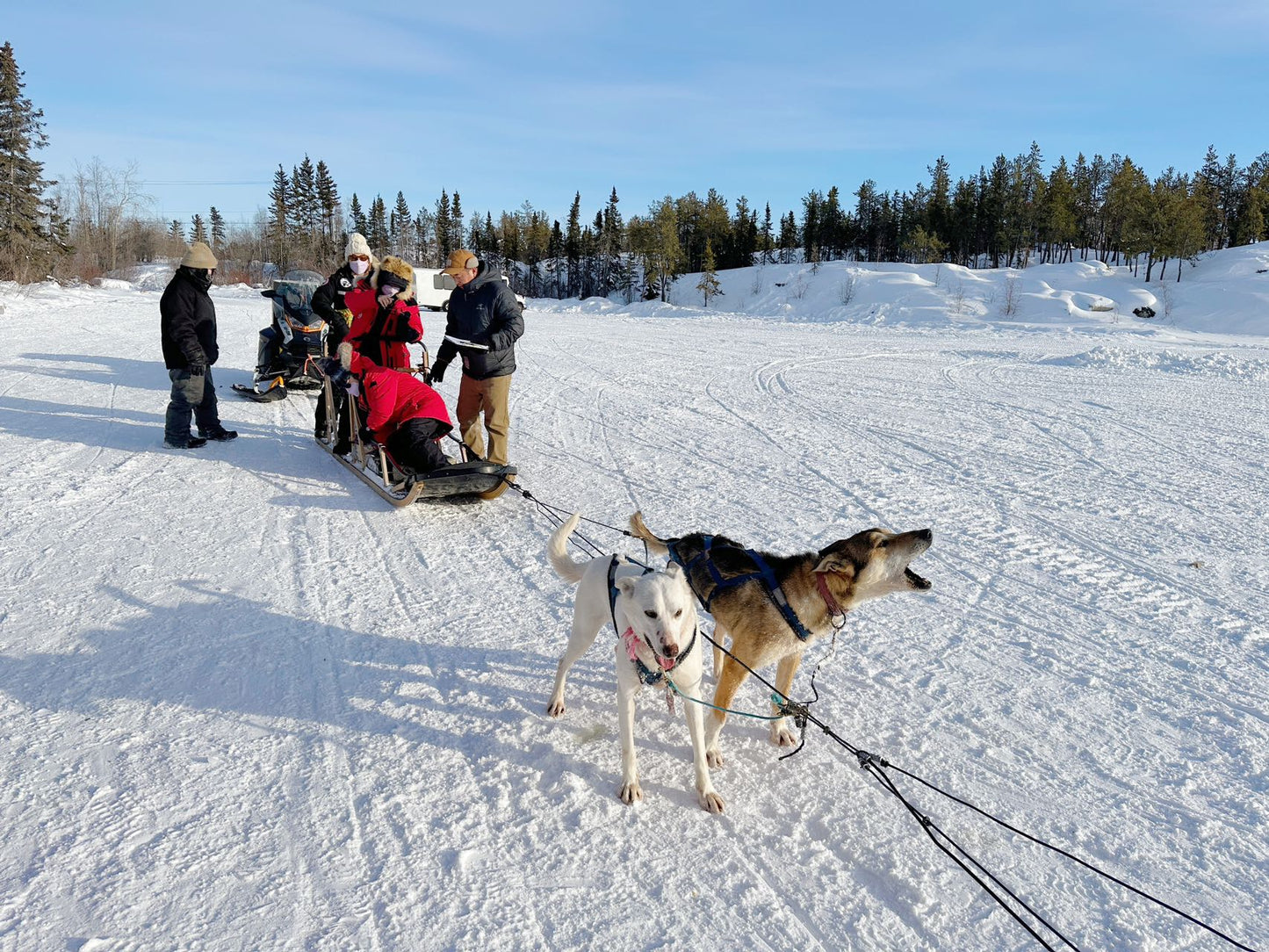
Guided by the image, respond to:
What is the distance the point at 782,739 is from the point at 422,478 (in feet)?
11.3

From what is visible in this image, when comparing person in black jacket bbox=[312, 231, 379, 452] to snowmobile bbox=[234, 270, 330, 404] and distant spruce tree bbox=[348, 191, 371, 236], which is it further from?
distant spruce tree bbox=[348, 191, 371, 236]

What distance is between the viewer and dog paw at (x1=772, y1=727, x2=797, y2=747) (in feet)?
10.6

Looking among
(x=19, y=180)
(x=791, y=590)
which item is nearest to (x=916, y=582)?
(x=791, y=590)

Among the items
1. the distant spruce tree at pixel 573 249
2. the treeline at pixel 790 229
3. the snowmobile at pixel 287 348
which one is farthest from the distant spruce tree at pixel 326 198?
the snowmobile at pixel 287 348

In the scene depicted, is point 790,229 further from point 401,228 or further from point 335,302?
point 335,302

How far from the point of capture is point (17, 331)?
16453 millimetres

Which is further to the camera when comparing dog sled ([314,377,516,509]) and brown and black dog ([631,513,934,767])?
dog sled ([314,377,516,509])

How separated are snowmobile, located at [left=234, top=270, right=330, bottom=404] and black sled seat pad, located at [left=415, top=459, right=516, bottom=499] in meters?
5.32

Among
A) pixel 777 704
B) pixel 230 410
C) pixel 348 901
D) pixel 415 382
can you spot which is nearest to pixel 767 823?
pixel 777 704

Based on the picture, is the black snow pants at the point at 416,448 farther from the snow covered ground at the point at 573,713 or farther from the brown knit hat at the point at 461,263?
the brown knit hat at the point at 461,263

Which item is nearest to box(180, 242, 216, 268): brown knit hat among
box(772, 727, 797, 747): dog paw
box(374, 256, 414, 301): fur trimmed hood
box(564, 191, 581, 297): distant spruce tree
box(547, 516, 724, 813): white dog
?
box(374, 256, 414, 301): fur trimmed hood

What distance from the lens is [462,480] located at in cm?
572

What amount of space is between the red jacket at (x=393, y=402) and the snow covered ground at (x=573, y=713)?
2.07ft

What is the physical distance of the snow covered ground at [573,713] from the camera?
2363 mm
